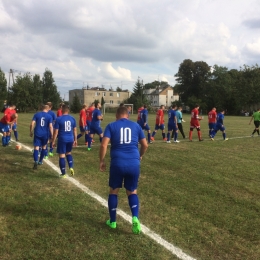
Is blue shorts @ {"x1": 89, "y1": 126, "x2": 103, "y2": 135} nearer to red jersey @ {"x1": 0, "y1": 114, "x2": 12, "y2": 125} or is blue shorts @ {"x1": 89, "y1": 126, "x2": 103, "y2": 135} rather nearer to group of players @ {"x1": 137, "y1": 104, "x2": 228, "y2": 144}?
group of players @ {"x1": 137, "y1": 104, "x2": 228, "y2": 144}

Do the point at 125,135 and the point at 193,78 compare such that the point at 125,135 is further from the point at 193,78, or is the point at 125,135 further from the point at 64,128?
the point at 193,78

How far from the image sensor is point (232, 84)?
261 ft

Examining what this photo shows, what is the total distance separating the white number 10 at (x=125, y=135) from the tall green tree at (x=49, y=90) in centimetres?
6940

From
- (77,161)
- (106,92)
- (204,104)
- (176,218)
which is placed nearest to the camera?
(176,218)

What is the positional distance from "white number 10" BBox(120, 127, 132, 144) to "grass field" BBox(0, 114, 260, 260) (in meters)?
1.40

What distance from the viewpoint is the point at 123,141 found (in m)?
4.49

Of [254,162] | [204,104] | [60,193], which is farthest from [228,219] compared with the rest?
[204,104]

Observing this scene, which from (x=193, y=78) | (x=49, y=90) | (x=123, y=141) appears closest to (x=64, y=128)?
(x=123, y=141)

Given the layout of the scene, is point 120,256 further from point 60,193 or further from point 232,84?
point 232,84

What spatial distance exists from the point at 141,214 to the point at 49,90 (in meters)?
70.3

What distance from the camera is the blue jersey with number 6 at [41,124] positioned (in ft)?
27.9

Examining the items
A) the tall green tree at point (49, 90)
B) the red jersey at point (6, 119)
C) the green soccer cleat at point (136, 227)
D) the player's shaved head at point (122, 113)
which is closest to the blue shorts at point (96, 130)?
the red jersey at point (6, 119)

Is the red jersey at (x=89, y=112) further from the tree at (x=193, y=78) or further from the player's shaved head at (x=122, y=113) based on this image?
the tree at (x=193, y=78)

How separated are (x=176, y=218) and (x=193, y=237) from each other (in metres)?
0.70
